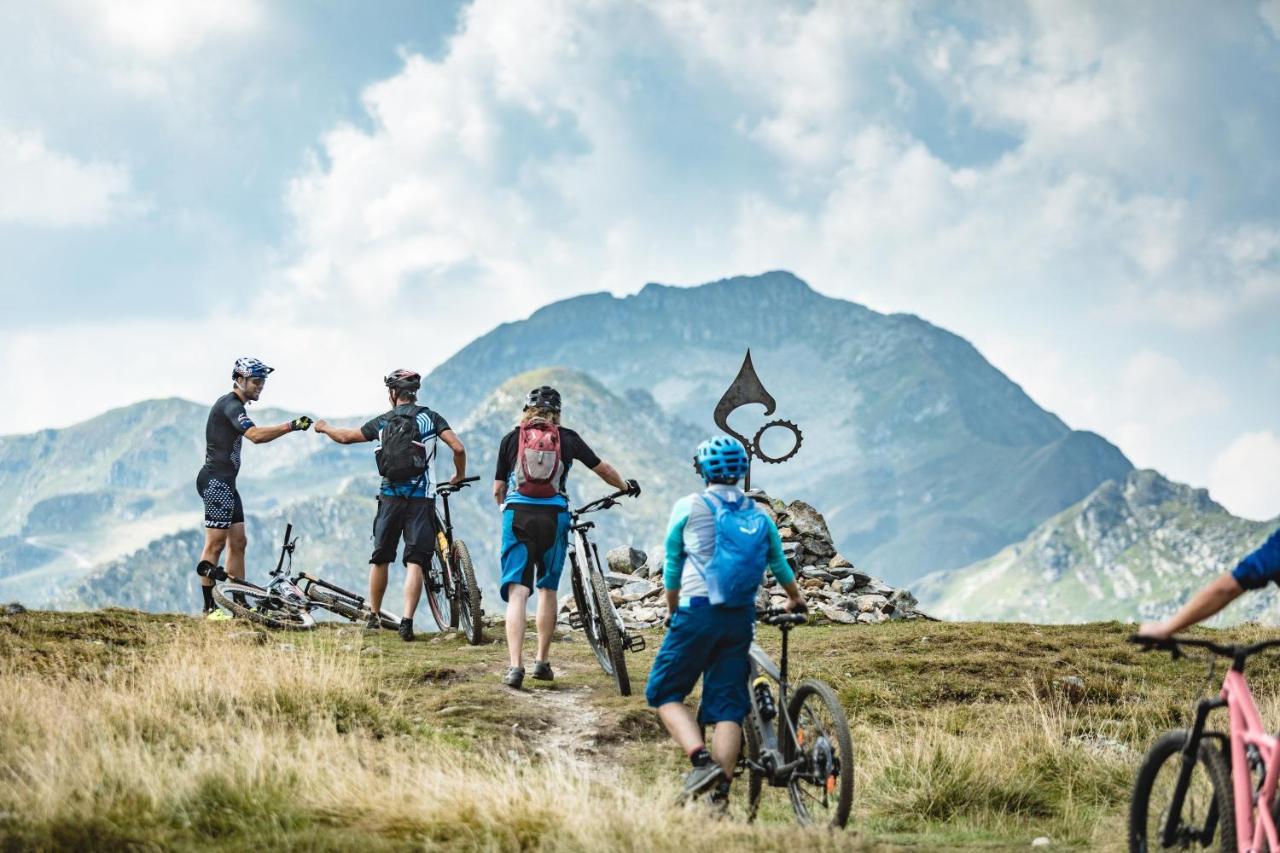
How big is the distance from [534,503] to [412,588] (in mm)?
3282

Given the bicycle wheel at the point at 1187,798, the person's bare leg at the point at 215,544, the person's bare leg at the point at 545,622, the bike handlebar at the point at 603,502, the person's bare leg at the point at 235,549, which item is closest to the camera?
the bicycle wheel at the point at 1187,798

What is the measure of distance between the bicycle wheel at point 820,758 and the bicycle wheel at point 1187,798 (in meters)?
1.65

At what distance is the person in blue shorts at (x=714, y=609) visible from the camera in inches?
294

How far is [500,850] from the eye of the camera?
6262 millimetres

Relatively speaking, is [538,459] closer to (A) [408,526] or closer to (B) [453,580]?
(A) [408,526]

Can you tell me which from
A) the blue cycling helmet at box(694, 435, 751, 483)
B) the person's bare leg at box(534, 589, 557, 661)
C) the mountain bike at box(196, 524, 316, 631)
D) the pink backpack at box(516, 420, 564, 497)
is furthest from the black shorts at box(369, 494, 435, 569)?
the blue cycling helmet at box(694, 435, 751, 483)

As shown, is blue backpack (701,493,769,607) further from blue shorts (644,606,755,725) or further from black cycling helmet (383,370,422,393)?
black cycling helmet (383,370,422,393)

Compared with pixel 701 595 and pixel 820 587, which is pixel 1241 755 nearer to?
pixel 701 595

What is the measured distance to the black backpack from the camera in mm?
13375

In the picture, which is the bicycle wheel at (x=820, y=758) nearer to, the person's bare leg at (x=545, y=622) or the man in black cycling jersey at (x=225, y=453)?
the person's bare leg at (x=545, y=622)

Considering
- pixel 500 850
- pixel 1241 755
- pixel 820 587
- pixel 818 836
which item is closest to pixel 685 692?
pixel 818 836

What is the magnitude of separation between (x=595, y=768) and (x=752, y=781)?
173 cm

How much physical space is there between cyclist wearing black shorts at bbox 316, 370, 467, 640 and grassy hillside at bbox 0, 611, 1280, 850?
98 cm

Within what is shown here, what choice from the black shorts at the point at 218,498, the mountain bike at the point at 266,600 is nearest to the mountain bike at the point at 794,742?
the mountain bike at the point at 266,600
